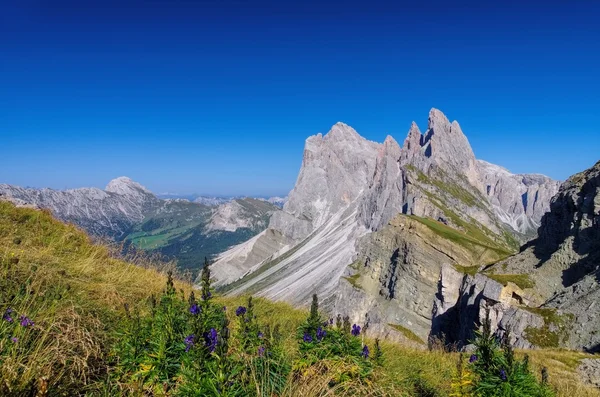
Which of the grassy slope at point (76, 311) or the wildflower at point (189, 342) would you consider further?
the grassy slope at point (76, 311)

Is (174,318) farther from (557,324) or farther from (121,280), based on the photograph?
(557,324)

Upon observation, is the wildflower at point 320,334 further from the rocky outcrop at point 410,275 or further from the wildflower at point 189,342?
the rocky outcrop at point 410,275

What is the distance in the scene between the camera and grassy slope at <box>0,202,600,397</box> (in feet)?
19.2

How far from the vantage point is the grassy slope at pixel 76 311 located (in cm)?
584

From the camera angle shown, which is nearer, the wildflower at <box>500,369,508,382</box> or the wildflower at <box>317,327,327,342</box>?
the wildflower at <box>500,369,508,382</box>

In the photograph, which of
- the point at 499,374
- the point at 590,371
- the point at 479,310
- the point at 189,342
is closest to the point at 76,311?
the point at 189,342

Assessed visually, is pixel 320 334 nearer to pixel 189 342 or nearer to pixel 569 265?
pixel 189 342

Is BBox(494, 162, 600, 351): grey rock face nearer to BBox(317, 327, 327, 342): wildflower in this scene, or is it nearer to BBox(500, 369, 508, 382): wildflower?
BBox(500, 369, 508, 382): wildflower

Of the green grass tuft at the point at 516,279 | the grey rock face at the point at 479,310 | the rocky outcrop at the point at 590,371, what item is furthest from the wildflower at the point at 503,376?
the green grass tuft at the point at 516,279

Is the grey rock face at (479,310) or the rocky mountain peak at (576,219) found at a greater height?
the rocky mountain peak at (576,219)

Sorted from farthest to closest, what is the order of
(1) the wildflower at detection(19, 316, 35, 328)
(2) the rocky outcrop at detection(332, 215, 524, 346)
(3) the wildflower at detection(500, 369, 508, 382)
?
(2) the rocky outcrop at detection(332, 215, 524, 346) < (3) the wildflower at detection(500, 369, 508, 382) < (1) the wildflower at detection(19, 316, 35, 328)

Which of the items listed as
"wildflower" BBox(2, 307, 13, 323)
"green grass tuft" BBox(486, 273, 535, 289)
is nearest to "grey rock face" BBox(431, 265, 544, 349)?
"green grass tuft" BBox(486, 273, 535, 289)

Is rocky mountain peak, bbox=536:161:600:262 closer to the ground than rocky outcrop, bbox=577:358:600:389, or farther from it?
farther from it

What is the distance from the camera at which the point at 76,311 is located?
775cm
